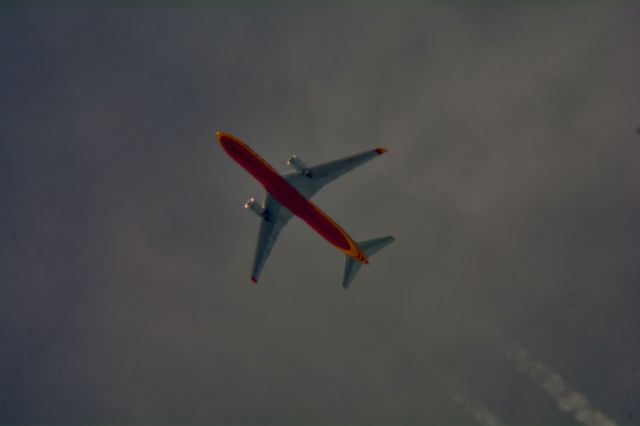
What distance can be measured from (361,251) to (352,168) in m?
17.3

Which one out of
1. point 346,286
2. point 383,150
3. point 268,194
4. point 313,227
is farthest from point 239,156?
point 346,286

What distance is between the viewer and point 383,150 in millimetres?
93875

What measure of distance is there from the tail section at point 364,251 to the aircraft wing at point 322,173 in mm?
15153

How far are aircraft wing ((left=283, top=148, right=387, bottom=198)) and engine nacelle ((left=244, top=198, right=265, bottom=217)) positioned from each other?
8.62 meters

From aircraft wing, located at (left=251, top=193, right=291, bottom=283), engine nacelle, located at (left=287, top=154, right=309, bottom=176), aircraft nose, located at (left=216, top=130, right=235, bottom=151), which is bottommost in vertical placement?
aircraft wing, located at (left=251, top=193, right=291, bottom=283)

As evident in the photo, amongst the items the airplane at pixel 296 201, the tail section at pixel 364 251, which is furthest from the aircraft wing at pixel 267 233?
the tail section at pixel 364 251

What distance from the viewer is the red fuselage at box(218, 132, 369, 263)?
97062mm

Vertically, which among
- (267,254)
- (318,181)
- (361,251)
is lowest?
(267,254)

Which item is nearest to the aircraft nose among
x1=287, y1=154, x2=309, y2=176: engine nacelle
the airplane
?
the airplane

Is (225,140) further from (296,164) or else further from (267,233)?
(267,233)

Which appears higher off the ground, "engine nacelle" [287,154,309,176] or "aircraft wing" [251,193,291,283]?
"engine nacelle" [287,154,309,176]

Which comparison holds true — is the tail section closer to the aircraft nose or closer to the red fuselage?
the red fuselage

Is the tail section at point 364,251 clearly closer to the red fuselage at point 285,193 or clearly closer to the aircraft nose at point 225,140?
the red fuselage at point 285,193

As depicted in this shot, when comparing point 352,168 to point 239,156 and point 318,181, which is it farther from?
point 239,156
